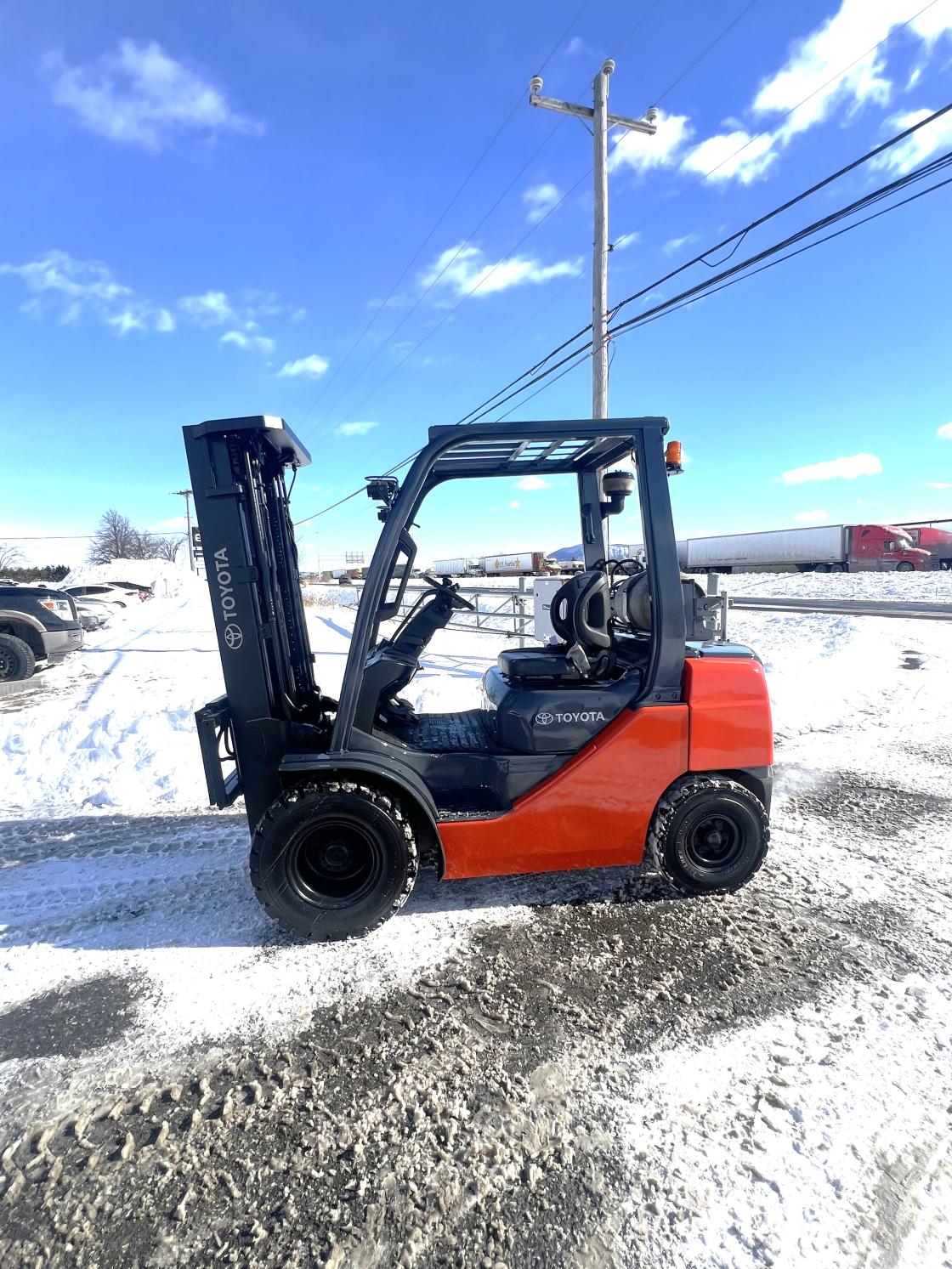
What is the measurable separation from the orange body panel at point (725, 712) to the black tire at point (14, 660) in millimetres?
10720

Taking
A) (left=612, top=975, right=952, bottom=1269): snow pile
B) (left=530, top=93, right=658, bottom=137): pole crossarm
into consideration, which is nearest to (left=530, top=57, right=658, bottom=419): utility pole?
(left=530, top=93, right=658, bottom=137): pole crossarm

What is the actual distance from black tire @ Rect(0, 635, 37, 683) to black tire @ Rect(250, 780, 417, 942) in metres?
9.19

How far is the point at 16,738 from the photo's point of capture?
6555mm

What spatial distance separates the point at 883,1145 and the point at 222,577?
3.60 meters

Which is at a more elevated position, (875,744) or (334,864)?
(334,864)

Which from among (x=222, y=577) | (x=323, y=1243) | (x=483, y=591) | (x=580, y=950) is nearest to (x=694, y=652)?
(x=580, y=950)

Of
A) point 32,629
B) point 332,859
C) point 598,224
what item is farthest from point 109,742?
point 598,224

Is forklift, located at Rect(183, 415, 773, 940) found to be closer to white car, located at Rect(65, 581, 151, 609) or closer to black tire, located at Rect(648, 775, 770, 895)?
black tire, located at Rect(648, 775, 770, 895)

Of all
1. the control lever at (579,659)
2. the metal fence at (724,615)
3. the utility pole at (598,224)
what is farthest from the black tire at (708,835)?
the utility pole at (598,224)

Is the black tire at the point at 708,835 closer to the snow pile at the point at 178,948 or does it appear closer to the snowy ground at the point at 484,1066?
the snowy ground at the point at 484,1066

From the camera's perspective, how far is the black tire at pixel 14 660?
10.1 metres

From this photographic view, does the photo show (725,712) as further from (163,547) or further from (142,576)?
(163,547)

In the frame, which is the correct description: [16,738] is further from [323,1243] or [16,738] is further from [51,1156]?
[323,1243]

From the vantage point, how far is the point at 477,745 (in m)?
3.83
